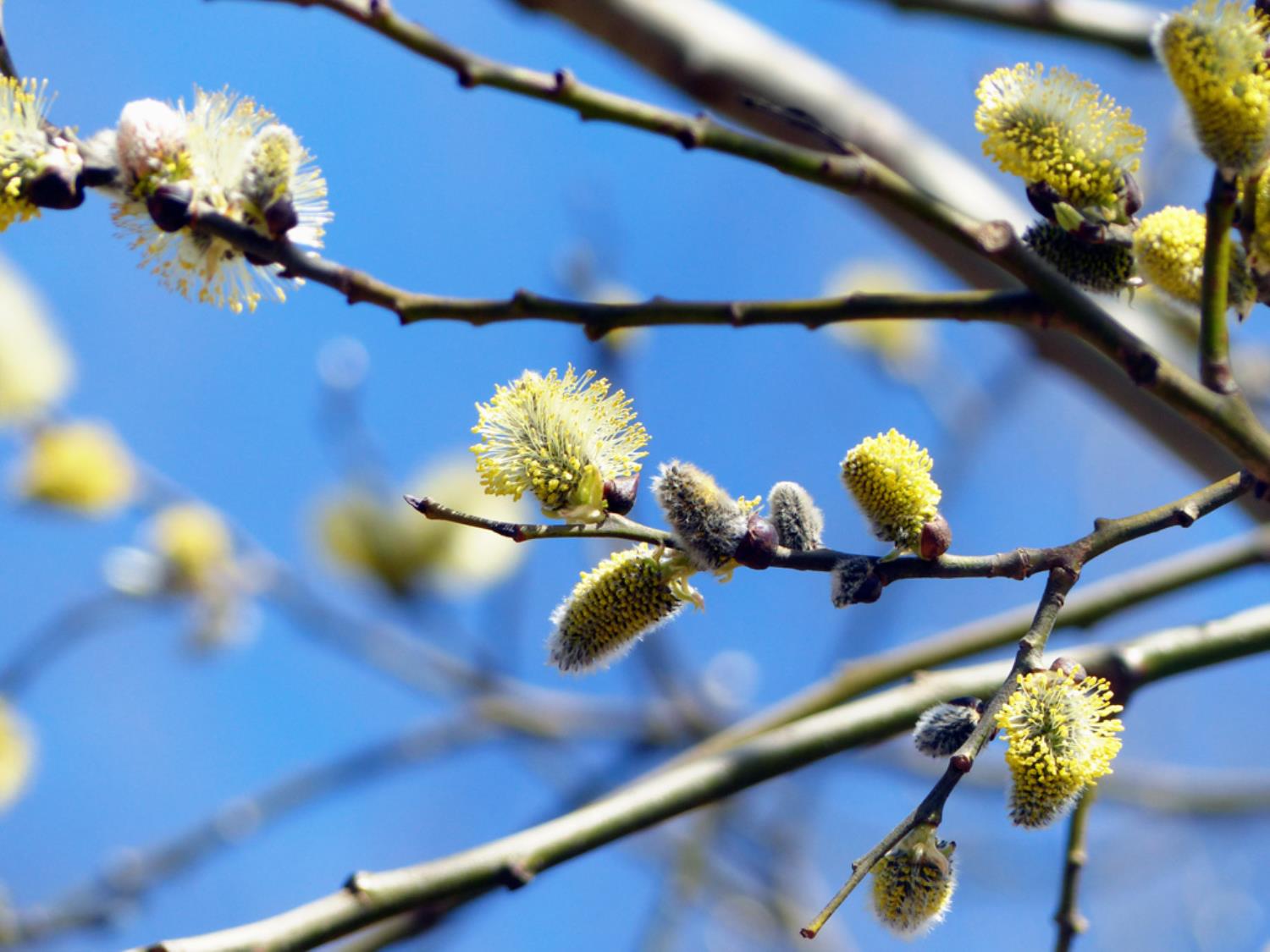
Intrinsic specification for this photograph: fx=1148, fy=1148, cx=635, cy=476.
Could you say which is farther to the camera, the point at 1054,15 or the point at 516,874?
the point at 1054,15

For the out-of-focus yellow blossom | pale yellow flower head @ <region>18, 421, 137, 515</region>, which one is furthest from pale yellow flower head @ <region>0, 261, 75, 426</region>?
the out-of-focus yellow blossom

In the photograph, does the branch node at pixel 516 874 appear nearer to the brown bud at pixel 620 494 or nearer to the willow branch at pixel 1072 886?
the brown bud at pixel 620 494

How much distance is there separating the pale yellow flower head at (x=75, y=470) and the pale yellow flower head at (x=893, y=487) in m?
3.08

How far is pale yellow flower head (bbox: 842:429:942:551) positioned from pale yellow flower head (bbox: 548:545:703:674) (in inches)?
6.3

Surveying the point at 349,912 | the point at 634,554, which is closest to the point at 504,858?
the point at 349,912

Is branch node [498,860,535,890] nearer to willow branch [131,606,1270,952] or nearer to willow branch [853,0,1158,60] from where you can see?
willow branch [131,606,1270,952]

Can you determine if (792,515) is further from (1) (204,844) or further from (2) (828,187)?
(1) (204,844)

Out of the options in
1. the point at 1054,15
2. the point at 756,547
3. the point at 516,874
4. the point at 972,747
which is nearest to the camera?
the point at 972,747

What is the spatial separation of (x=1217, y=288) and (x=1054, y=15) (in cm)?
179

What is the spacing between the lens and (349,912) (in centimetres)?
112

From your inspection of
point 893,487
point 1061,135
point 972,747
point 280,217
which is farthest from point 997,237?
point 280,217

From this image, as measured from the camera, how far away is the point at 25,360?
3305 millimetres

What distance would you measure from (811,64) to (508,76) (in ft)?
5.91

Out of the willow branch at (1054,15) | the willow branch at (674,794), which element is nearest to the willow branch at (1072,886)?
the willow branch at (674,794)
